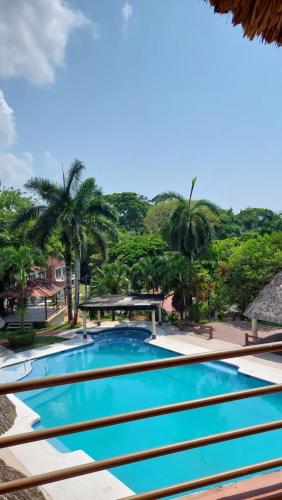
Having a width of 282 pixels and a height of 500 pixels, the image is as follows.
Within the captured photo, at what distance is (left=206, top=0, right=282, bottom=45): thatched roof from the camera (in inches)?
112

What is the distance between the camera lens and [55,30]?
8.96m

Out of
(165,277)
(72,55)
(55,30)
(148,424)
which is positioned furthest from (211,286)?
(55,30)

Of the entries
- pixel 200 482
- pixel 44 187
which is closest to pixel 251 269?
pixel 44 187

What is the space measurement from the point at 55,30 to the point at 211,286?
1516cm

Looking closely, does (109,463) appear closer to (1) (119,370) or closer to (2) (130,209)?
(1) (119,370)

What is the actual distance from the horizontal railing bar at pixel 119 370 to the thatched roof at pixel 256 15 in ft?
8.66

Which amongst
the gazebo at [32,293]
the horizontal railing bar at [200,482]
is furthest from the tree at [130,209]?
the horizontal railing bar at [200,482]

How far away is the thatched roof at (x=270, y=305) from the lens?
15.0m

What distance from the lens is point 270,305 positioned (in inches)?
608

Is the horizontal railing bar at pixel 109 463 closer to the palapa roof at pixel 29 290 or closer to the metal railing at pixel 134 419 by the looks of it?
the metal railing at pixel 134 419

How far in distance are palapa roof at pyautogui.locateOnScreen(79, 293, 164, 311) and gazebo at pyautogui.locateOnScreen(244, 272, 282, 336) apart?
15.0 feet

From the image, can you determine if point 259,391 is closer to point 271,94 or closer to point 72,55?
point 72,55

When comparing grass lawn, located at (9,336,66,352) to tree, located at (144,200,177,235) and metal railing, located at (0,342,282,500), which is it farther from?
tree, located at (144,200,177,235)

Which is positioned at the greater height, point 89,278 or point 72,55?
point 72,55
